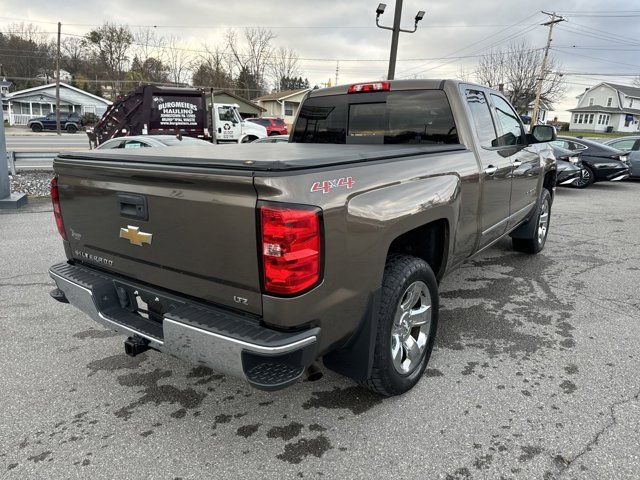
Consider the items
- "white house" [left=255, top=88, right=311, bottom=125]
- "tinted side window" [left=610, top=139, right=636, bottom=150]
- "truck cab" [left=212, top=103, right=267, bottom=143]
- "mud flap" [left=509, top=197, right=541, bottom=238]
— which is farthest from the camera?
"white house" [left=255, top=88, right=311, bottom=125]

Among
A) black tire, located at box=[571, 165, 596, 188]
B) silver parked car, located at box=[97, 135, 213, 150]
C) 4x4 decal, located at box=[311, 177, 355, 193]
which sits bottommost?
black tire, located at box=[571, 165, 596, 188]

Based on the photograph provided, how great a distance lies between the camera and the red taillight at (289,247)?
1944mm

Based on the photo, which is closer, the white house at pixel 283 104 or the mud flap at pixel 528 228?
the mud flap at pixel 528 228

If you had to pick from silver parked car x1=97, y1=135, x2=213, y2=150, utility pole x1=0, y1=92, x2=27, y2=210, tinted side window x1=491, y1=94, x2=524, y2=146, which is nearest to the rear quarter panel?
tinted side window x1=491, y1=94, x2=524, y2=146

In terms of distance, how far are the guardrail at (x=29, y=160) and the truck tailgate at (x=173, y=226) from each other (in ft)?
30.1

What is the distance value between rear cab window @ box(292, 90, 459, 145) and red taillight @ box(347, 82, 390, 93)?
0.04 m

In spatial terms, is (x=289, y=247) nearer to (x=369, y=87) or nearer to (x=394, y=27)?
(x=369, y=87)

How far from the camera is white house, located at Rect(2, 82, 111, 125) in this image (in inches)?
2014

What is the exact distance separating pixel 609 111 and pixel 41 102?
267ft

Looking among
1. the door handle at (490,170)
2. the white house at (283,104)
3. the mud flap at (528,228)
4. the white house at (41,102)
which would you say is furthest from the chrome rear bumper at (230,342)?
the white house at (41,102)

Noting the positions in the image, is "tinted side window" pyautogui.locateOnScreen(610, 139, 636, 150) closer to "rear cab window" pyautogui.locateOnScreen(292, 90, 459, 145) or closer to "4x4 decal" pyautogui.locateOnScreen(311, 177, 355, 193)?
"rear cab window" pyautogui.locateOnScreen(292, 90, 459, 145)

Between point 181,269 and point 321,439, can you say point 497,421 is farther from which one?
point 181,269

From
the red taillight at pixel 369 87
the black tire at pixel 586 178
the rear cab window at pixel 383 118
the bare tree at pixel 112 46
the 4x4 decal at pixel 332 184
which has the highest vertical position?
the bare tree at pixel 112 46

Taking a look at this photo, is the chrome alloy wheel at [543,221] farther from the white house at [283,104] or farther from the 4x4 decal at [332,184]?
the white house at [283,104]
